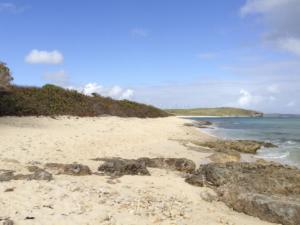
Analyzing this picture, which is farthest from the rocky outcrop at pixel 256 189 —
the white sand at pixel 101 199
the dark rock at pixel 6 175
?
the dark rock at pixel 6 175

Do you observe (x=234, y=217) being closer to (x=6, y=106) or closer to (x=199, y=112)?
(x=6, y=106)

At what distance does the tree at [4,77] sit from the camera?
28.4m

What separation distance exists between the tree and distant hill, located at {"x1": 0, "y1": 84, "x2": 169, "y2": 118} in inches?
22.9

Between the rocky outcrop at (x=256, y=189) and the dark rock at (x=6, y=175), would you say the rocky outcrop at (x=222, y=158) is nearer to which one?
the rocky outcrop at (x=256, y=189)

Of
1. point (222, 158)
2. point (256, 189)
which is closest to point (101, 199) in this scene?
point (256, 189)

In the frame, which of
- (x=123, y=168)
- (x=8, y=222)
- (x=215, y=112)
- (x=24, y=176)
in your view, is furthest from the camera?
(x=215, y=112)

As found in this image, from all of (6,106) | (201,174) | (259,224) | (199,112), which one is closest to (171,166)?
(201,174)

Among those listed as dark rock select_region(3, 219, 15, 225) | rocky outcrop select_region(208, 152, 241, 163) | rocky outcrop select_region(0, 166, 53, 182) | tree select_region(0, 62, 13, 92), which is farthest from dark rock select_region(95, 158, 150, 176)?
tree select_region(0, 62, 13, 92)

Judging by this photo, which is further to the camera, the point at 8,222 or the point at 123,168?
the point at 123,168

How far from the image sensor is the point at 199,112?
509ft

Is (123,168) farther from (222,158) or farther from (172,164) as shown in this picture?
(222,158)

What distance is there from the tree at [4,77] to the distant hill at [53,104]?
0.58 metres

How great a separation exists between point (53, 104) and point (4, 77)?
4096mm

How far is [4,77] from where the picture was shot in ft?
95.7
